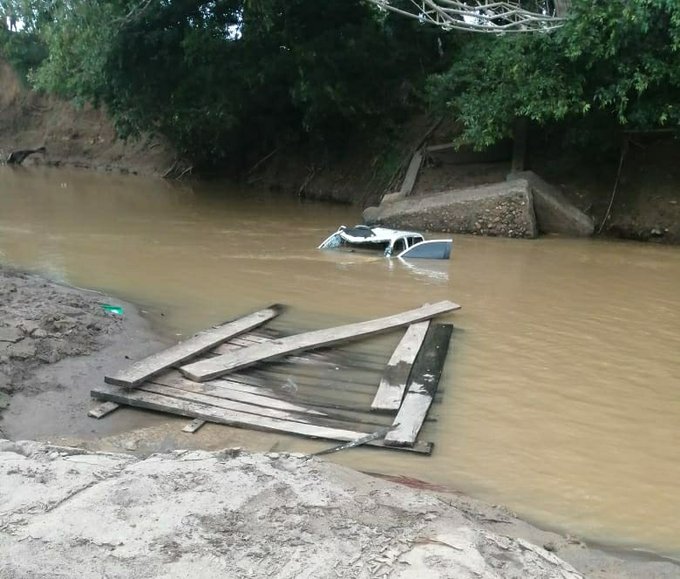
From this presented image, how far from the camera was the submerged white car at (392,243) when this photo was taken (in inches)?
378

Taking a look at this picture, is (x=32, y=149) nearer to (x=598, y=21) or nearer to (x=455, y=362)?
(x=598, y=21)

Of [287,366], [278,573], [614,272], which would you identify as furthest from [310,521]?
[614,272]

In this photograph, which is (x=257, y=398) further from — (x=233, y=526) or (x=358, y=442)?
(x=233, y=526)

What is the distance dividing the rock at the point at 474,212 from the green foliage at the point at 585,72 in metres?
0.95

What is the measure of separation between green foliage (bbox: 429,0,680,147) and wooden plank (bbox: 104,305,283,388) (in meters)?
6.37

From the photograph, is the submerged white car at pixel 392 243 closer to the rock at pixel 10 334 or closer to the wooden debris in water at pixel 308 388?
the wooden debris in water at pixel 308 388

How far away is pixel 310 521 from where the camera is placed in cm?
251

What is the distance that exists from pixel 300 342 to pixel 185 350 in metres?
0.96

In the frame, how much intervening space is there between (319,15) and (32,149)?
17051 mm

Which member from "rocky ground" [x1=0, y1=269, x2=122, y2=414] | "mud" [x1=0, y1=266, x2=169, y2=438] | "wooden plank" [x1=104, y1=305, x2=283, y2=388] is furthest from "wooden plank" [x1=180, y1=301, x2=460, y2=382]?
"rocky ground" [x1=0, y1=269, x2=122, y2=414]

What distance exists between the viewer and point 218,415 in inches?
179

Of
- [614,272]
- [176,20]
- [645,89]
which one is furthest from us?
[176,20]

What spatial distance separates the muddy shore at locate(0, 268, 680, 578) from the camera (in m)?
2.25

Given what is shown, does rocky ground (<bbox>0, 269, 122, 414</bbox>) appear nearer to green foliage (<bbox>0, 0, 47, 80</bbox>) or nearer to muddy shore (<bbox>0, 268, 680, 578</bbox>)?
muddy shore (<bbox>0, 268, 680, 578</bbox>)
